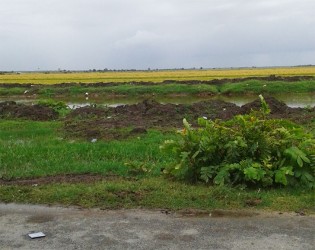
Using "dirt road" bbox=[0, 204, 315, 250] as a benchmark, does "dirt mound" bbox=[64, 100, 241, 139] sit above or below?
above

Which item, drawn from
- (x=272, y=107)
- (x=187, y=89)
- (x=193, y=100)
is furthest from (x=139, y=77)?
(x=272, y=107)

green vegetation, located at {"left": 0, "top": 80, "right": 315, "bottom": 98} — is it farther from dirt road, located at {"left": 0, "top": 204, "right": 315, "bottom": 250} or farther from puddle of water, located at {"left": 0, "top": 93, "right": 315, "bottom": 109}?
dirt road, located at {"left": 0, "top": 204, "right": 315, "bottom": 250}

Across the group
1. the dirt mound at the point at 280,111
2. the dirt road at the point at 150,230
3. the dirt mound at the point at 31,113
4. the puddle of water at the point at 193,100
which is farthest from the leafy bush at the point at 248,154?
the puddle of water at the point at 193,100

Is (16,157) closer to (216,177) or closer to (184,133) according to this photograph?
(184,133)

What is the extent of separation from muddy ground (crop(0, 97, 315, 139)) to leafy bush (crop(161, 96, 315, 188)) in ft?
20.0

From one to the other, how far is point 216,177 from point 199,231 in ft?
5.88

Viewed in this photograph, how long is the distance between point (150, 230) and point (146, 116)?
42.2 feet

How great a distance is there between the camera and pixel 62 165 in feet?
29.2

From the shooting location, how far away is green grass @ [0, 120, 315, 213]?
21.0ft

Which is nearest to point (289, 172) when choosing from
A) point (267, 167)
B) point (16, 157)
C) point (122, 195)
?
point (267, 167)

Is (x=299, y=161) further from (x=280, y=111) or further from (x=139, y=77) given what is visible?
(x=139, y=77)

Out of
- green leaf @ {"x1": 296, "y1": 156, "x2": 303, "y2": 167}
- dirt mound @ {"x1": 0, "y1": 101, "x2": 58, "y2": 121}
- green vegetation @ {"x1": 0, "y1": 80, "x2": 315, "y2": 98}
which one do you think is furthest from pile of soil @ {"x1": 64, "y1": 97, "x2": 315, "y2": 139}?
green vegetation @ {"x1": 0, "y1": 80, "x2": 315, "y2": 98}

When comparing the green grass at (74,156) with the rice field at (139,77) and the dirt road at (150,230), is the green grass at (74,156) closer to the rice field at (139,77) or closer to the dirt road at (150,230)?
the dirt road at (150,230)

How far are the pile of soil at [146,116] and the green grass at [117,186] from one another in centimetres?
174
